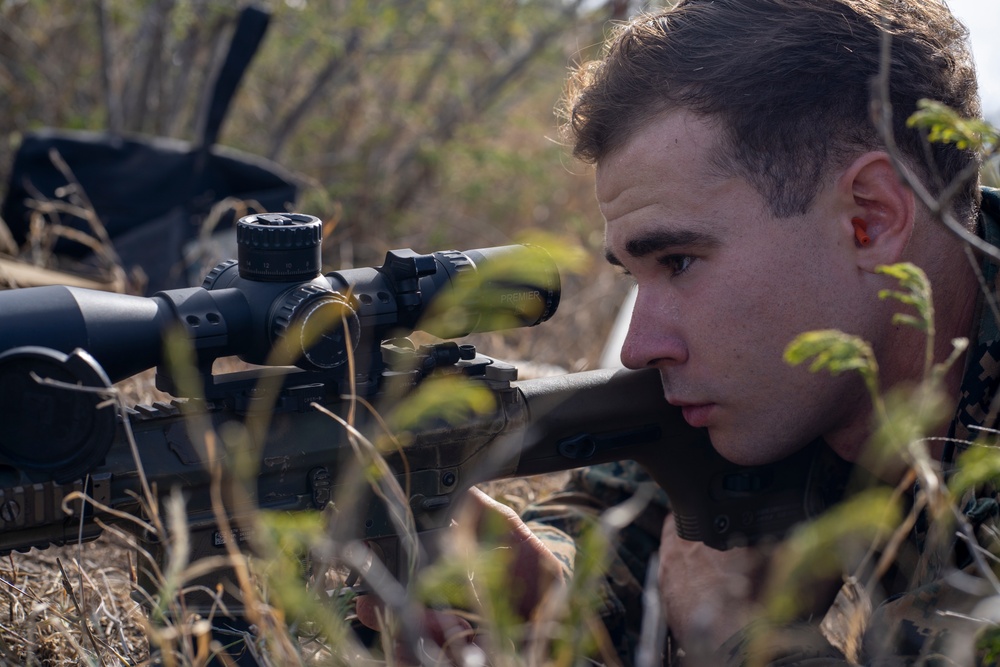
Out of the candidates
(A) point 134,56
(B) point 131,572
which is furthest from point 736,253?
(A) point 134,56

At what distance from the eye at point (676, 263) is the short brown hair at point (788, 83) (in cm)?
22

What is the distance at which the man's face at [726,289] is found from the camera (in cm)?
234

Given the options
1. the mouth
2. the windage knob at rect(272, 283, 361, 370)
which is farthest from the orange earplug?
the windage knob at rect(272, 283, 361, 370)

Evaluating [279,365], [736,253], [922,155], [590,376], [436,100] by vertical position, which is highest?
[922,155]

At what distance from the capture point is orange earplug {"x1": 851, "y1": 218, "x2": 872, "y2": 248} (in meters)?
2.38

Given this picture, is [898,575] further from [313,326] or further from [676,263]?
[313,326]

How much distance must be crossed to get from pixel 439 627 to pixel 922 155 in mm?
1551

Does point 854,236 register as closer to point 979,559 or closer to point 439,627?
point 979,559

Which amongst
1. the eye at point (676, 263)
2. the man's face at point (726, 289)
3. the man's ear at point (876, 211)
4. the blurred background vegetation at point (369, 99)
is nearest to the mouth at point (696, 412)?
the man's face at point (726, 289)

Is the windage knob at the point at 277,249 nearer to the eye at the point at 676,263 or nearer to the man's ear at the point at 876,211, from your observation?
the eye at the point at 676,263

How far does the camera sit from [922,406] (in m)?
1.45

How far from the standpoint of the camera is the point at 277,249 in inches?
84.4

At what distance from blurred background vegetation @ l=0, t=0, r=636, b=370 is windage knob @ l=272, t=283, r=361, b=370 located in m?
3.17

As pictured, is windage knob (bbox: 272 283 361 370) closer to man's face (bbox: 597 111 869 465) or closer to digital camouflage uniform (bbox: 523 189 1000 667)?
man's face (bbox: 597 111 869 465)
